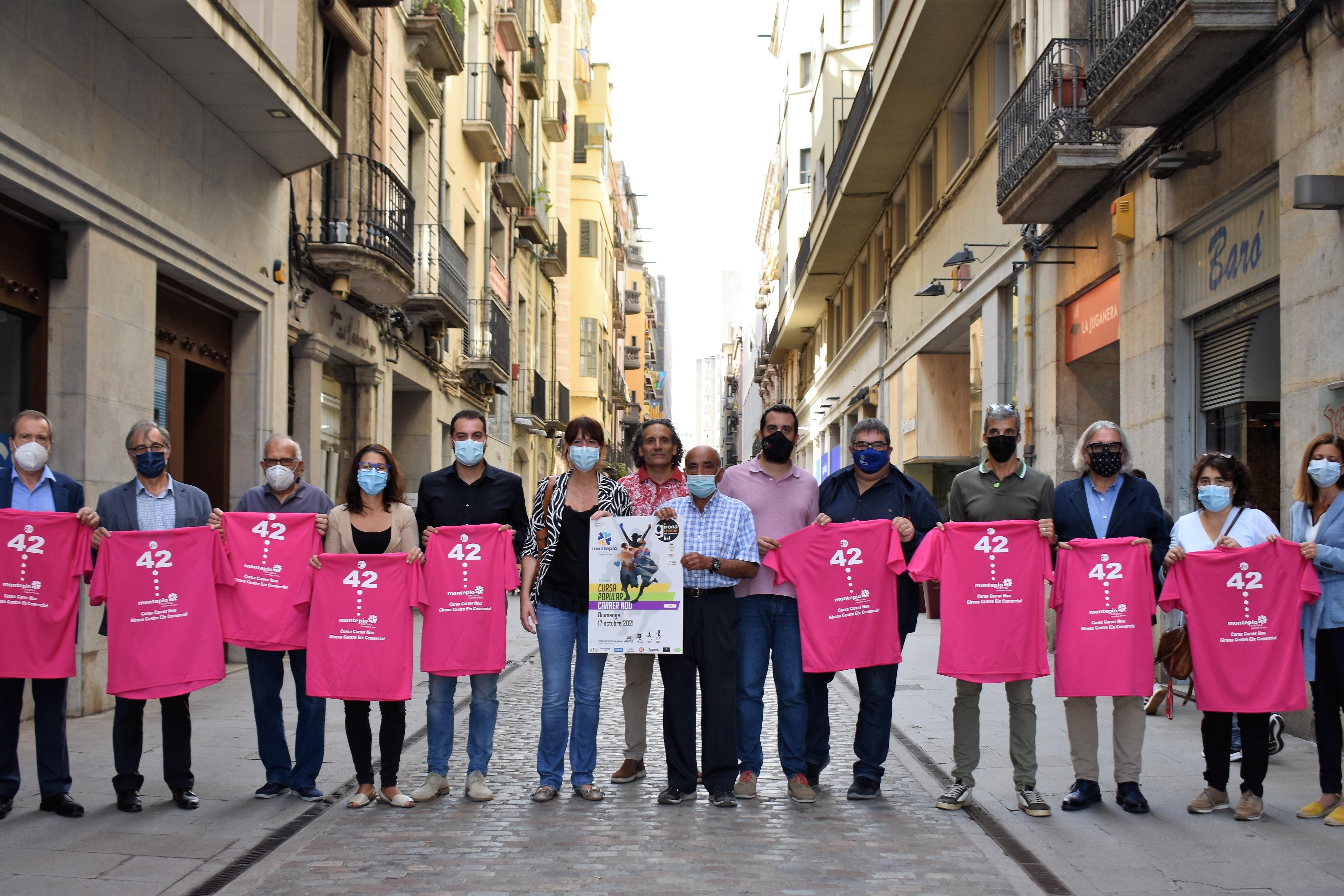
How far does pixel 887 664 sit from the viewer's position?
685 cm

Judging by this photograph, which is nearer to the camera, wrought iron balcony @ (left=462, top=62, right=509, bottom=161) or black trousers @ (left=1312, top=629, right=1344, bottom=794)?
black trousers @ (left=1312, top=629, right=1344, bottom=794)

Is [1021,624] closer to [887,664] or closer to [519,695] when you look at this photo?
[887,664]

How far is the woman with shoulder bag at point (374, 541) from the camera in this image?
21.5 ft

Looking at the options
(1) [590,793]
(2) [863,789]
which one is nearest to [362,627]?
(1) [590,793]

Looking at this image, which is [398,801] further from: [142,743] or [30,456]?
[30,456]

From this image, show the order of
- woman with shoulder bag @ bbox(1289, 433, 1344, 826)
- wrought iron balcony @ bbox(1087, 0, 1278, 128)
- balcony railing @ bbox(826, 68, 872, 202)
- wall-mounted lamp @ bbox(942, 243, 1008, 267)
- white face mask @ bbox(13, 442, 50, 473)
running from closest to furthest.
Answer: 1. woman with shoulder bag @ bbox(1289, 433, 1344, 826)
2. white face mask @ bbox(13, 442, 50, 473)
3. wrought iron balcony @ bbox(1087, 0, 1278, 128)
4. wall-mounted lamp @ bbox(942, 243, 1008, 267)
5. balcony railing @ bbox(826, 68, 872, 202)

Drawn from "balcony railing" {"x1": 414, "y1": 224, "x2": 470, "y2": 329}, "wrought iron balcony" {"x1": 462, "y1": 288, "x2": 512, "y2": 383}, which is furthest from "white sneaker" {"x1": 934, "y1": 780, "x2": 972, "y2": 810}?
"wrought iron balcony" {"x1": 462, "y1": 288, "x2": 512, "y2": 383}

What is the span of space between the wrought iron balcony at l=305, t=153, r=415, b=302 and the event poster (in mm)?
9483

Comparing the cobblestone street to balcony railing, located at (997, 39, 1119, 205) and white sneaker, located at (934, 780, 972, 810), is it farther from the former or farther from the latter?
balcony railing, located at (997, 39, 1119, 205)

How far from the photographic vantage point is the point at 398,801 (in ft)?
21.3

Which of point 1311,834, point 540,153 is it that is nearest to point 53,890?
point 1311,834

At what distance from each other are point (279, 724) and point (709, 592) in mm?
2369

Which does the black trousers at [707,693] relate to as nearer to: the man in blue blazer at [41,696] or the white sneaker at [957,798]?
the white sneaker at [957,798]

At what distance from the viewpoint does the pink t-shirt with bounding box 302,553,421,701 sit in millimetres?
6523
